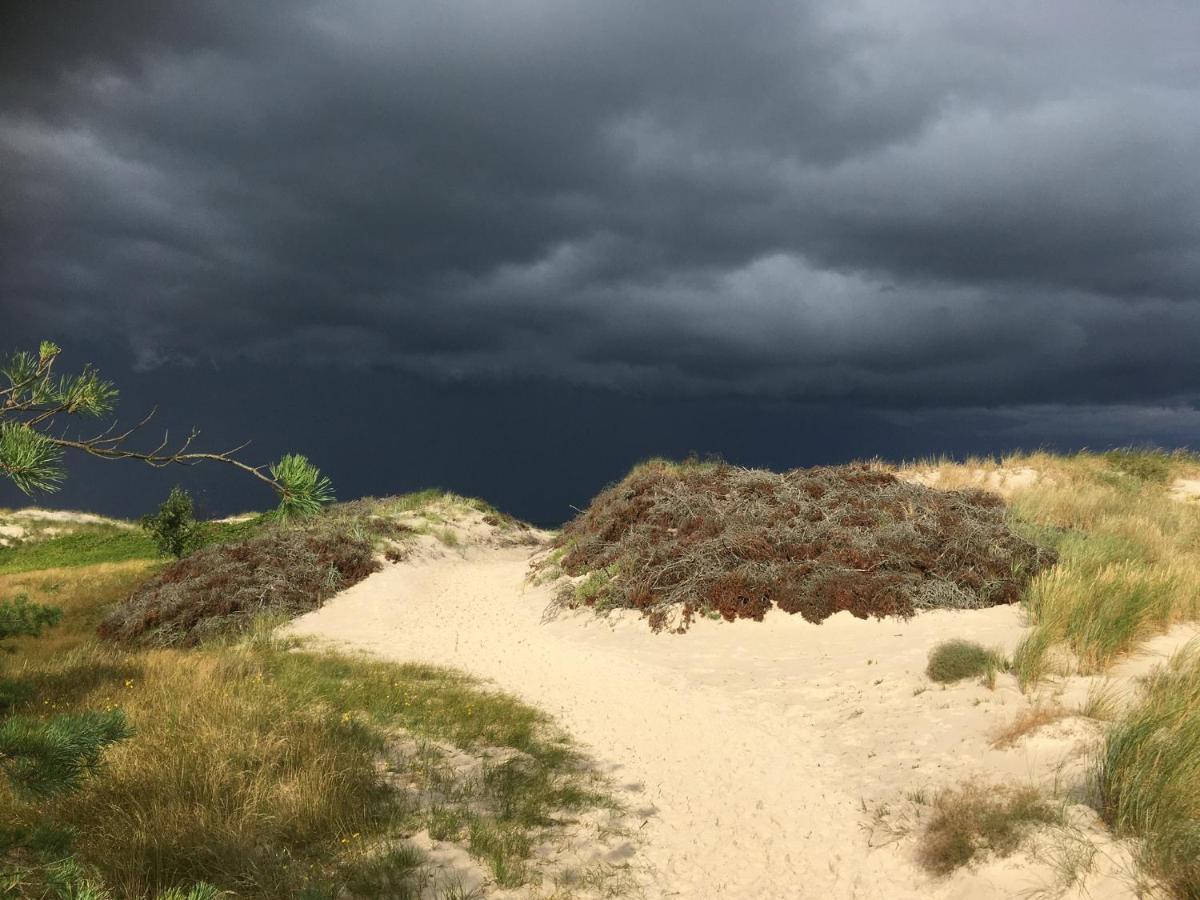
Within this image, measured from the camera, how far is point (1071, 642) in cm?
952

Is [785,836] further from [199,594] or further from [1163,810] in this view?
[199,594]

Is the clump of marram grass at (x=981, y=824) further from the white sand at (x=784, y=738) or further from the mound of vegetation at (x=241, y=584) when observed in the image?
the mound of vegetation at (x=241, y=584)

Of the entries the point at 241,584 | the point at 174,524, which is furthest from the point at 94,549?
the point at 241,584

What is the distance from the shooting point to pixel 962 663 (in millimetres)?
9938

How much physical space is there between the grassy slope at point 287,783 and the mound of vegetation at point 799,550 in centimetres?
594

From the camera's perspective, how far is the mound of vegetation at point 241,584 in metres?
17.5

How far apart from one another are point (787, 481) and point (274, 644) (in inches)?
580

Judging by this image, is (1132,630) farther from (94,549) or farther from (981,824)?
(94,549)

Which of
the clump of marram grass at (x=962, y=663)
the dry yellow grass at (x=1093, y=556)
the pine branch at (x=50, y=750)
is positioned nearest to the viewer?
the pine branch at (x=50, y=750)

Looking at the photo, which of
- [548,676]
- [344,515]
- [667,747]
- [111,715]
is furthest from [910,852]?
[344,515]

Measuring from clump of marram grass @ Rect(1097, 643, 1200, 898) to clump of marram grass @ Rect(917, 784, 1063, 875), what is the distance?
1.73 feet

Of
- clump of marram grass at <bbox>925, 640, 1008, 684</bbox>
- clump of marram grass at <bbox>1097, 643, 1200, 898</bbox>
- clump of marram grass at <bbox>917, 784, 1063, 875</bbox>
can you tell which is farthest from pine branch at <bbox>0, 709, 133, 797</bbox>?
clump of marram grass at <bbox>925, 640, 1008, 684</bbox>

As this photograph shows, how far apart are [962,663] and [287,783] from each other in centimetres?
886

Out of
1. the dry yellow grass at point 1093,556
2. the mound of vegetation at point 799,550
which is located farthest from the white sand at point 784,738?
the mound of vegetation at point 799,550
